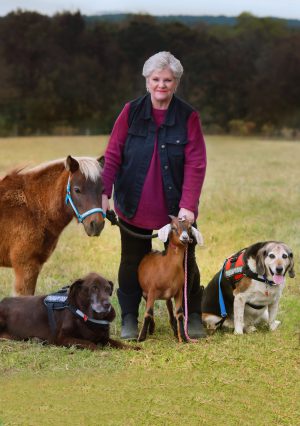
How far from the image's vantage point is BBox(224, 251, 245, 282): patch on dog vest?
701 cm

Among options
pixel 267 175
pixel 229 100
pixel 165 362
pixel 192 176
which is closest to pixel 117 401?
pixel 165 362

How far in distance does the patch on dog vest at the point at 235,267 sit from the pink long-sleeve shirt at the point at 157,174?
746mm

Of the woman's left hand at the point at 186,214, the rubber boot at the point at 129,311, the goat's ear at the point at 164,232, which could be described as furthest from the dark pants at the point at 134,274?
the goat's ear at the point at 164,232

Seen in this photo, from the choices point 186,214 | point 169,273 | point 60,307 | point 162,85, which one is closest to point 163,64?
point 162,85

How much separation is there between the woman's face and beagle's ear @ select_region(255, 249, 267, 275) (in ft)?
5.14

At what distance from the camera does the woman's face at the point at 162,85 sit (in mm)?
6332

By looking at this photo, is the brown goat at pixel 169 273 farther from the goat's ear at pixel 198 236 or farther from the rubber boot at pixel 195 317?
the rubber boot at pixel 195 317

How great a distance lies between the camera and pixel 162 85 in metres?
6.36

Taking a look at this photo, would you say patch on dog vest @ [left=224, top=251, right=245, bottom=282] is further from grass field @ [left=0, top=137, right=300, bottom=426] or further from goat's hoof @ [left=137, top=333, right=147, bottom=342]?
goat's hoof @ [left=137, top=333, right=147, bottom=342]

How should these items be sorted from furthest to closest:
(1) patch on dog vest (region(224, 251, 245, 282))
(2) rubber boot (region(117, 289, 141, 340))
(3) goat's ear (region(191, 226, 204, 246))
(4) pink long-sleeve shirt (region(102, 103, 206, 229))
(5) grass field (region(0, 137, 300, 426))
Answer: (1) patch on dog vest (region(224, 251, 245, 282)) < (2) rubber boot (region(117, 289, 141, 340)) < (4) pink long-sleeve shirt (region(102, 103, 206, 229)) < (3) goat's ear (region(191, 226, 204, 246)) < (5) grass field (region(0, 137, 300, 426))

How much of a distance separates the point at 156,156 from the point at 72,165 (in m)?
0.71

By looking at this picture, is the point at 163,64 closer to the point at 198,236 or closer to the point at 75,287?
the point at 198,236

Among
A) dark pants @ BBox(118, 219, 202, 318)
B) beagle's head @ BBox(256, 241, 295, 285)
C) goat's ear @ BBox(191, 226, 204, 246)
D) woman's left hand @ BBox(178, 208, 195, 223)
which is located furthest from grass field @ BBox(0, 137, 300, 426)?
woman's left hand @ BBox(178, 208, 195, 223)

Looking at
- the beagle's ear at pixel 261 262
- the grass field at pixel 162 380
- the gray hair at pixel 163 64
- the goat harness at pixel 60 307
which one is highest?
the gray hair at pixel 163 64
